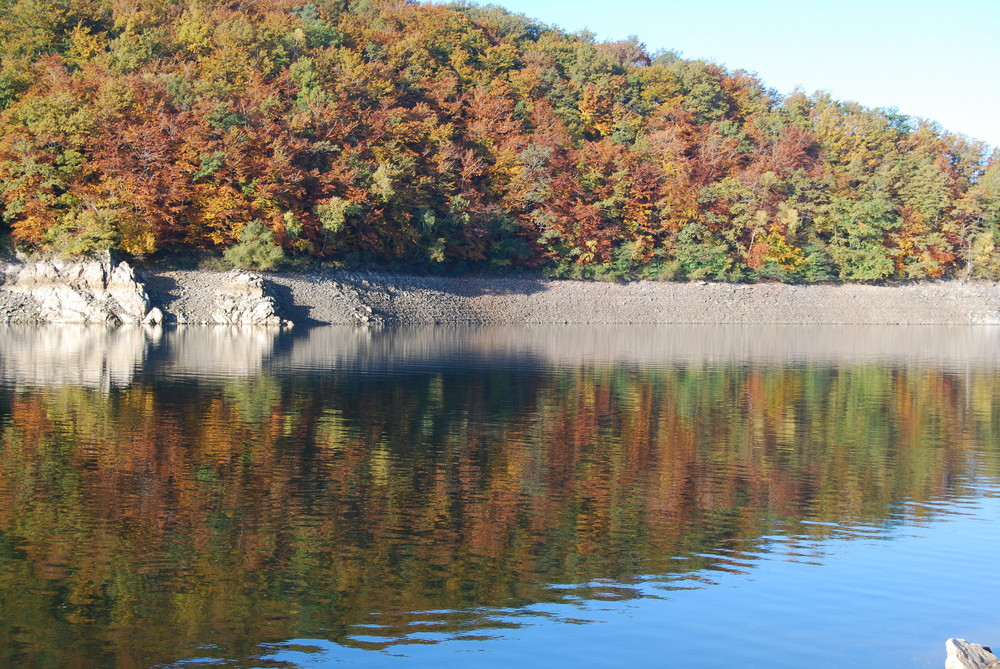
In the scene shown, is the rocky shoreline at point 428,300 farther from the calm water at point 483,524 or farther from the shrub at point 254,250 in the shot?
the calm water at point 483,524

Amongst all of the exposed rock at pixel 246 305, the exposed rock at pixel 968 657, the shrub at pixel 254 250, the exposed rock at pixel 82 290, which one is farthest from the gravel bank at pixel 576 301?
the exposed rock at pixel 968 657

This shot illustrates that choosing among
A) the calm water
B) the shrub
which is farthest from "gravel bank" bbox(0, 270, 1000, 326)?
the calm water

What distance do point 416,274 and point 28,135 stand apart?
74.3ft

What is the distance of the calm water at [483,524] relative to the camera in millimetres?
7910

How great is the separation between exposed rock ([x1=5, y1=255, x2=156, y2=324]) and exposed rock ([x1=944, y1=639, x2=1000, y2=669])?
141 feet

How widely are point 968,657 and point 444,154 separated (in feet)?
185

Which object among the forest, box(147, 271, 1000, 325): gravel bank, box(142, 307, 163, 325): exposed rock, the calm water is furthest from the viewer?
box(147, 271, 1000, 325): gravel bank

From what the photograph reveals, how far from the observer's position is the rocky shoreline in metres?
45.0

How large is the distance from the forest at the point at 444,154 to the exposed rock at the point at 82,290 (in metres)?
1.23

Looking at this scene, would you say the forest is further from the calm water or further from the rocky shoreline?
the calm water

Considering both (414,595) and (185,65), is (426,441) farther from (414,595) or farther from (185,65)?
(185,65)

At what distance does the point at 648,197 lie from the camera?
6950 cm

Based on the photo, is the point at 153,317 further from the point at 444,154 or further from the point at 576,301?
the point at 576,301

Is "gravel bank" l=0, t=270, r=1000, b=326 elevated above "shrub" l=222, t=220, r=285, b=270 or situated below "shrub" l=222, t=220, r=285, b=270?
below
